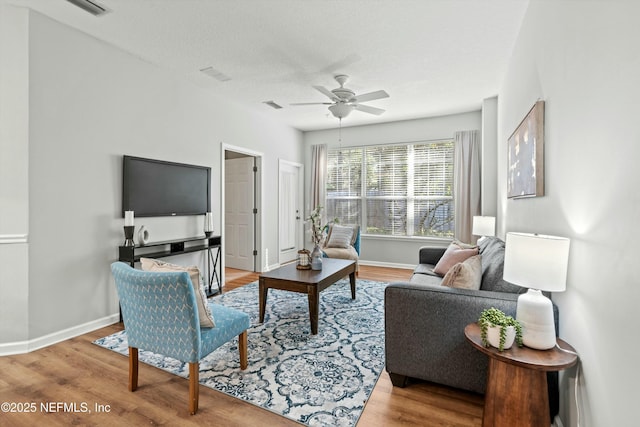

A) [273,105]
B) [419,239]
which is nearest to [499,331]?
[419,239]

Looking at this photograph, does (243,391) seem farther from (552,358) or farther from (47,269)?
(47,269)

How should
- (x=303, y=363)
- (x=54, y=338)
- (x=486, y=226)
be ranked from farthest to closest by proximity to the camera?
(x=486, y=226)
(x=54, y=338)
(x=303, y=363)

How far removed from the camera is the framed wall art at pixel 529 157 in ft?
6.89

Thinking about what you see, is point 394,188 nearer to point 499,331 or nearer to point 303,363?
point 303,363

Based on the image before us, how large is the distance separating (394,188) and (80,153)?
15.9 feet

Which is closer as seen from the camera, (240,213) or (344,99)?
(344,99)

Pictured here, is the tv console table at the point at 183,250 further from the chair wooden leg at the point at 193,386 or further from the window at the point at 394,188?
the window at the point at 394,188

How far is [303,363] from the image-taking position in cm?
240

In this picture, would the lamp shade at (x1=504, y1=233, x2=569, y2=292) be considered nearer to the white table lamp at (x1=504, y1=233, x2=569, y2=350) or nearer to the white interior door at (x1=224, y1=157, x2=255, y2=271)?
the white table lamp at (x1=504, y1=233, x2=569, y2=350)

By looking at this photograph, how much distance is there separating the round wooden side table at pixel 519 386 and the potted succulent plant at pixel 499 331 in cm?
3

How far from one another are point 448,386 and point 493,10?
116 inches

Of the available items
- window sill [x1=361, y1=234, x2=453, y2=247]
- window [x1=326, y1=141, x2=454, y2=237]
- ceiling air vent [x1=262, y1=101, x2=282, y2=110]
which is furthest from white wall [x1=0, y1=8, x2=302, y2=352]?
window sill [x1=361, y1=234, x2=453, y2=247]

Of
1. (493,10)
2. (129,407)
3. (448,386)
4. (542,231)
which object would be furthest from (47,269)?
(493,10)

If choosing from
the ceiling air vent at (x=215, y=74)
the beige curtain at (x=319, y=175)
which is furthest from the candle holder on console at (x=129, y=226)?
the beige curtain at (x=319, y=175)
